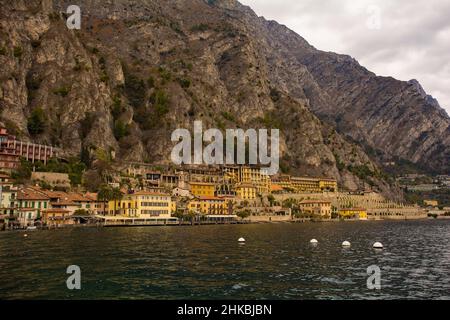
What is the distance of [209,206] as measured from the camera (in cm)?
15638

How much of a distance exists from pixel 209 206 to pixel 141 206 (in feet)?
103

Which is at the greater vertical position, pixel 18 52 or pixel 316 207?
pixel 18 52

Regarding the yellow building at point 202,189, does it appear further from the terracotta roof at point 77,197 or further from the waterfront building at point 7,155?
the waterfront building at point 7,155

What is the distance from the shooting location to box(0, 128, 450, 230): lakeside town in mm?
113562

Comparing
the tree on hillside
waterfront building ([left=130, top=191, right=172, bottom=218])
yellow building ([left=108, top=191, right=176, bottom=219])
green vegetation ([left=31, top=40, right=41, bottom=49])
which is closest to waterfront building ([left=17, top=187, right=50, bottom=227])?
the tree on hillside

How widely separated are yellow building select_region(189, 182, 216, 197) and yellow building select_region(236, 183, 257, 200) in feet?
35.2

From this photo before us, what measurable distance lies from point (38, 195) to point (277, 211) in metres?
87.9

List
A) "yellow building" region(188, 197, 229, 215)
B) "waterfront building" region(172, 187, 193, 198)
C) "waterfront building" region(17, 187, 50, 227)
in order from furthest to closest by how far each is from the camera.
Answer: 1. "waterfront building" region(172, 187, 193, 198)
2. "yellow building" region(188, 197, 229, 215)
3. "waterfront building" region(17, 187, 50, 227)

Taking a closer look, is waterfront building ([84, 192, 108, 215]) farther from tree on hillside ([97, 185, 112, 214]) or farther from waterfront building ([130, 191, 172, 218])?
waterfront building ([130, 191, 172, 218])

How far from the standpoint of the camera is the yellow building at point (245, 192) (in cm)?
17875

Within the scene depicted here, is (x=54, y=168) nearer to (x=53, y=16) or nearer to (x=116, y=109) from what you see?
(x=116, y=109)

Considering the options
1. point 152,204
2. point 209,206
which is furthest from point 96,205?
point 209,206

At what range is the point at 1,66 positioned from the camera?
158 m
